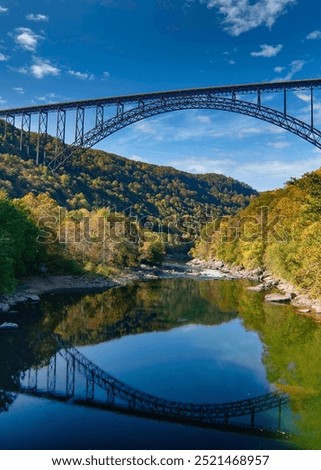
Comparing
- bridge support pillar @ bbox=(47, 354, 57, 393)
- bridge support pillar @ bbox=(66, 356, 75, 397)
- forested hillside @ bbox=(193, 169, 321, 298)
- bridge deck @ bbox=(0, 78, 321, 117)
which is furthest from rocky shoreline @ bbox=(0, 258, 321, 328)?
bridge deck @ bbox=(0, 78, 321, 117)

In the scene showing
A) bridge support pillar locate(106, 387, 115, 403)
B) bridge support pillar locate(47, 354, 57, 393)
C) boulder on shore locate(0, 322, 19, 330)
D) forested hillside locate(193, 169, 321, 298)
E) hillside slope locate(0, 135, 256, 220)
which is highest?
hillside slope locate(0, 135, 256, 220)

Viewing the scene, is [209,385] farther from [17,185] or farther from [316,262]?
[17,185]

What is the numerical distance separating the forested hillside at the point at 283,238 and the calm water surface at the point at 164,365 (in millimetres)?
3579

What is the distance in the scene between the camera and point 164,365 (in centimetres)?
1645

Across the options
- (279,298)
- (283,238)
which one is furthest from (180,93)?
(279,298)

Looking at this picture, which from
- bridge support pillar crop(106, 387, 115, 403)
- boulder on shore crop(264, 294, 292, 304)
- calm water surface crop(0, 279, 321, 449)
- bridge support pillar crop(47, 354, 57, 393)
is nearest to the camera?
calm water surface crop(0, 279, 321, 449)

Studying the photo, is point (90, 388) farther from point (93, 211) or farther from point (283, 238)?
point (93, 211)

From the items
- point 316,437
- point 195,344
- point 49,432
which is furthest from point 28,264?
point 316,437

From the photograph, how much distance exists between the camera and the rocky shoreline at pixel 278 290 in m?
26.3

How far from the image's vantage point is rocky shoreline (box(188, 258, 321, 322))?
2626cm

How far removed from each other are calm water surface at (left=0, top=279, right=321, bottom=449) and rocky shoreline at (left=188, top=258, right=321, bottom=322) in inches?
48.2

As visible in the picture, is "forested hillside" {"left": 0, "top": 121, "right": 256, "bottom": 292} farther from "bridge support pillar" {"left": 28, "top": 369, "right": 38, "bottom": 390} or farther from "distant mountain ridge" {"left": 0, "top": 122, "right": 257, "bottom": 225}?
"bridge support pillar" {"left": 28, "top": 369, "right": 38, "bottom": 390}

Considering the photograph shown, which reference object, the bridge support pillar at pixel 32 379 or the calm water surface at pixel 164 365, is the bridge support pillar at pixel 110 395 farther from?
the bridge support pillar at pixel 32 379

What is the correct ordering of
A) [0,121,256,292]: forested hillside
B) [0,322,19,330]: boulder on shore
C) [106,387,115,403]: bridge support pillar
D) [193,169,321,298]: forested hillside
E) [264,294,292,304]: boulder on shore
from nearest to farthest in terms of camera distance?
[106,387,115,403]: bridge support pillar
[0,322,19,330]: boulder on shore
[193,169,321,298]: forested hillside
[264,294,292,304]: boulder on shore
[0,121,256,292]: forested hillside
